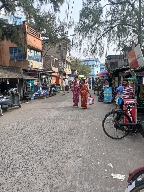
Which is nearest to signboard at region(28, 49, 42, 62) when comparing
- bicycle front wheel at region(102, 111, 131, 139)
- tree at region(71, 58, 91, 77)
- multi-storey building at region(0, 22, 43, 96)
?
multi-storey building at region(0, 22, 43, 96)

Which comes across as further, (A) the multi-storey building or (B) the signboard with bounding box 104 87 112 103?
(A) the multi-storey building

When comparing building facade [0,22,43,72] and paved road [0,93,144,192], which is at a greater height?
building facade [0,22,43,72]

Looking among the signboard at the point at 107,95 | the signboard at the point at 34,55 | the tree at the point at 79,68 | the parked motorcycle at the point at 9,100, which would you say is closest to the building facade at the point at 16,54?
the signboard at the point at 34,55

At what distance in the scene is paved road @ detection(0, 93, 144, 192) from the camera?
12.6 feet

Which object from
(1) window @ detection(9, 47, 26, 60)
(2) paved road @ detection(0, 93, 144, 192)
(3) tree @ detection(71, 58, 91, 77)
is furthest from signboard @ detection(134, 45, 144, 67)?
(3) tree @ detection(71, 58, 91, 77)

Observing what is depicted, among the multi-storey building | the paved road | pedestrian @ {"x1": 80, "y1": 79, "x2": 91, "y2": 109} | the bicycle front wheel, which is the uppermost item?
the multi-storey building

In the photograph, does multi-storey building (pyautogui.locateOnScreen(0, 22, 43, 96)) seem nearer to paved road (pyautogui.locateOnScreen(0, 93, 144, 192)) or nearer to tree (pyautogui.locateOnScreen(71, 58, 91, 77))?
paved road (pyautogui.locateOnScreen(0, 93, 144, 192))

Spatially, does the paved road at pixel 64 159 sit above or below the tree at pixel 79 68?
below

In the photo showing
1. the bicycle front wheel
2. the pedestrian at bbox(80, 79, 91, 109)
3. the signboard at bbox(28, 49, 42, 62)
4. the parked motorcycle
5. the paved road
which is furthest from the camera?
the signboard at bbox(28, 49, 42, 62)

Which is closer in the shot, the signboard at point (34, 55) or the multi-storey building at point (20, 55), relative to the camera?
the multi-storey building at point (20, 55)

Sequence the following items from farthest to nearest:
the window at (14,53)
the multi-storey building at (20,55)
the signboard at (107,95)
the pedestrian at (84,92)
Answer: the window at (14,53)
the multi-storey building at (20,55)
the signboard at (107,95)
the pedestrian at (84,92)

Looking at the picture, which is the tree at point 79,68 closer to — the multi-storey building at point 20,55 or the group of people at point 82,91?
the multi-storey building at point 20,55

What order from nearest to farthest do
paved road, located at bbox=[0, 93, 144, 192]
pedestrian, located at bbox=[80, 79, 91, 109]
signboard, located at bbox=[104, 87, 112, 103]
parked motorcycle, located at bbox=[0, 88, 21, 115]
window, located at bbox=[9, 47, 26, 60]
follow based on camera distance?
paved road, located at bbox=[0, 93, 144, 192] < parked motorcycle, located at bbox=[0, 88, 21, 115] < pedestrian, located at bbox=[80, 79, 91, 109] < signboard, located at bbox=[104, 87, 112, 103] < window, located at bbox=[9, 47, 26, 60]

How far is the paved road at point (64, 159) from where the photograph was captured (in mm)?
3832
